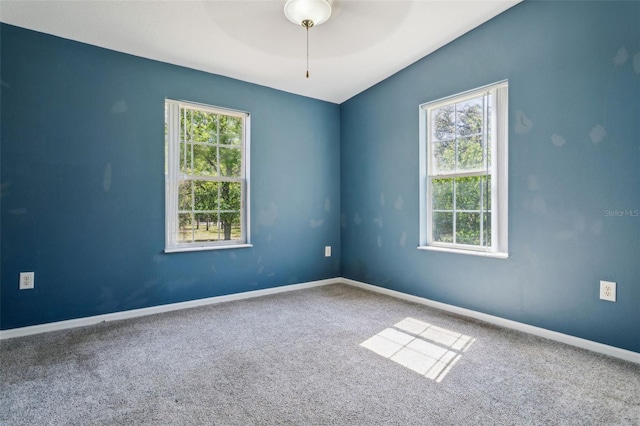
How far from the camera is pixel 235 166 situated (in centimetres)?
374

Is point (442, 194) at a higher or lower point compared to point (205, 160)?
lower

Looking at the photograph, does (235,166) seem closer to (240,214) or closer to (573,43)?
(240,214)

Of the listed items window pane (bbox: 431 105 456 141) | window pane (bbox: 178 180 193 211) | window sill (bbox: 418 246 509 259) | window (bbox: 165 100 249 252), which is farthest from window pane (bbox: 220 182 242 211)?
window pane (bbox: 431 105 456 141)

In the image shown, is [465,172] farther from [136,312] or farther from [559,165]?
[136,312]

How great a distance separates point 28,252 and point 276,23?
2.76 metres

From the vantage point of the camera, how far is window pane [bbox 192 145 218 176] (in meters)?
3.48

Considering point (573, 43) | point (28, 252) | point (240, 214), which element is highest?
point (573, 43)

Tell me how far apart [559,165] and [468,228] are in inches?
36.4

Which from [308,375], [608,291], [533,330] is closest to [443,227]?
[533,330]

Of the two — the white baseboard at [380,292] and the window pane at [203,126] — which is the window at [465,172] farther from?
the window pane at [203,126]

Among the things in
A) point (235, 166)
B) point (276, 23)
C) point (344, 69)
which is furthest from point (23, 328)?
point (344, 69)

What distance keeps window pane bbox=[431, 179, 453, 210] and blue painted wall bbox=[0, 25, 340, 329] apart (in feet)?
6.21

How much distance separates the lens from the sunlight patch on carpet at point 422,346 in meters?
2.11

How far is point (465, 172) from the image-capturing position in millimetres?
3178
